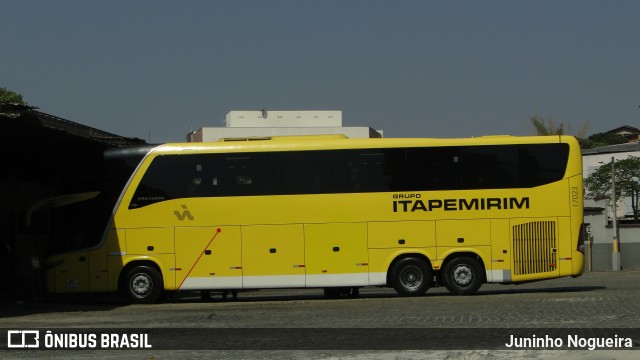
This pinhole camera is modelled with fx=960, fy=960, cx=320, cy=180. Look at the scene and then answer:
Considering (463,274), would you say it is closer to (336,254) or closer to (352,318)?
(336,254)

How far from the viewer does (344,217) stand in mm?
22500

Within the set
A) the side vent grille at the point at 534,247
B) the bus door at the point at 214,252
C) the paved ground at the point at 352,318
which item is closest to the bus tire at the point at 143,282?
the paved ground at the point at 352,318

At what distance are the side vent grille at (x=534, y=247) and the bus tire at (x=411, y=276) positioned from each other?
211 cm

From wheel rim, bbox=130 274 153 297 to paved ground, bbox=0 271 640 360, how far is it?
1.72 feet

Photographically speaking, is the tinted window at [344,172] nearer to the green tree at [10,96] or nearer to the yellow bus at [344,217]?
the yellow bus at [344,217]

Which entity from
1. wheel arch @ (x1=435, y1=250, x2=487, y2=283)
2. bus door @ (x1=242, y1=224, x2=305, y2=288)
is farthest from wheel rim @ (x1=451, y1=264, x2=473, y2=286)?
bus door @ (x1=242, y1=224, x2=305, y2=288)

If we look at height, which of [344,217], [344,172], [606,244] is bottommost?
[606,244]

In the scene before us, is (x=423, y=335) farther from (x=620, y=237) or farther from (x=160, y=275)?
(x=620, y=237)

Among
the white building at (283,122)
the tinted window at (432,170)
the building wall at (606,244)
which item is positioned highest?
the white building at (283,122)

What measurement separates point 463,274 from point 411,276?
1.23m

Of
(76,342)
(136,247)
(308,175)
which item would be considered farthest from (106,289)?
(76,342)

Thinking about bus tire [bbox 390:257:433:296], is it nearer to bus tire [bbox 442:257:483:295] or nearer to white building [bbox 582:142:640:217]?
bus tire [bbox 442:257:483:295]

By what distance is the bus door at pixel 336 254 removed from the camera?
73.9 ft

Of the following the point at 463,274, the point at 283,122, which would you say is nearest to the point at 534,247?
the point at 463,274
